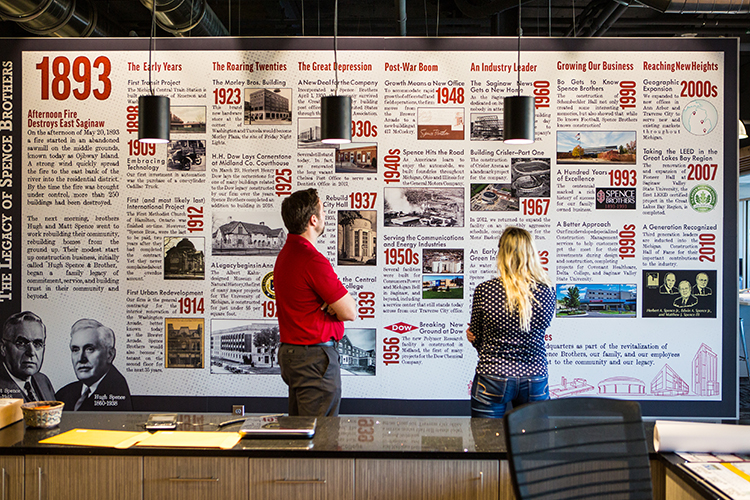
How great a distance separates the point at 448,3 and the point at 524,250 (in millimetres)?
4382

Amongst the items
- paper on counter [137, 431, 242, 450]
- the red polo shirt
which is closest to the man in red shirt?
the red polo shirt

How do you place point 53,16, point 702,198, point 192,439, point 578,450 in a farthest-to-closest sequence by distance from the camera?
point 53,16 < point 702,198 < point 192,439 < point 578,450

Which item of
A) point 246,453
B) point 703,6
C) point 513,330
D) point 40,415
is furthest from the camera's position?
point 703,6

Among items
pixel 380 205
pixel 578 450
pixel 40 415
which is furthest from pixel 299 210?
pixel 578 450

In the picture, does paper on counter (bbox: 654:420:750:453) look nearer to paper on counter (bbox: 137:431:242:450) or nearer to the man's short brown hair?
paper on counter (bbox: 137:431:242:450)

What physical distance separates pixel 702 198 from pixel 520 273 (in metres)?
1.87

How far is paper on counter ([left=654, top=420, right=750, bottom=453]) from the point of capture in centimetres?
178

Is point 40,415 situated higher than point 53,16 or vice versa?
point 53,16

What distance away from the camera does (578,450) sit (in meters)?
1.46

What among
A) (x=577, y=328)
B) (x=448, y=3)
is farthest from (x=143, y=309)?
(x=448, y=3)

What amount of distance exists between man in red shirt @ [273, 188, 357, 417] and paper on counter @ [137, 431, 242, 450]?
60cm

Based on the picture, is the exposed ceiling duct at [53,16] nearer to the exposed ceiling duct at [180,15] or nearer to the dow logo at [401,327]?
the exposed ceiling duct at [180,15]

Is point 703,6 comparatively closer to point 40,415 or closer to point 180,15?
point 180,15

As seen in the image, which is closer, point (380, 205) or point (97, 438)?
point (97, 438)
